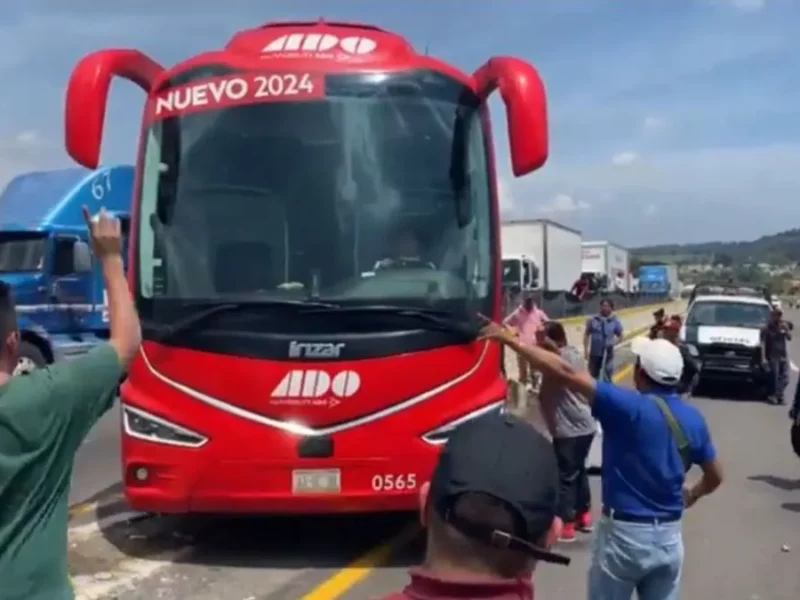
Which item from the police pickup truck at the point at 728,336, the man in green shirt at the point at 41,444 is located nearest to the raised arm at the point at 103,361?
the man in green shirt at the point at 41,444

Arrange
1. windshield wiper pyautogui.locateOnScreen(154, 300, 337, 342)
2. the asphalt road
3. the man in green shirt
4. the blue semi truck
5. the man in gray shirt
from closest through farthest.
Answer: the man in green shirt < the asphalt road < windshield wiper pyautogui.locateOnScreen(154, 300, 337, 342) < the man in gray shirt < the blue semi truck

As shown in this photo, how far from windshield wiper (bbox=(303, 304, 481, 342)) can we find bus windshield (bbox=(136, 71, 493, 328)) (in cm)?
10

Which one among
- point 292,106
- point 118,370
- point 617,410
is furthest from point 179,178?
point 118,370

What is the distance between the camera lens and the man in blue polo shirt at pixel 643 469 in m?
4.91

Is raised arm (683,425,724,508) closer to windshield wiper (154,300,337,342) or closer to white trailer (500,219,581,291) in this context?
windshield wiper (154,300,337,342)

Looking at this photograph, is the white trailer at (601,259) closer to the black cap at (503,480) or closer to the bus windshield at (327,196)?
the bus windshield at (327,196)

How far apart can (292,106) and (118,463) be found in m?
5.84

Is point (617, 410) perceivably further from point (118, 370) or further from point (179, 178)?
point (179, 178)

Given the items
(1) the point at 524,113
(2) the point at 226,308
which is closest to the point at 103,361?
(2) the point at 226,308

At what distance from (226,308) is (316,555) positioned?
185cm

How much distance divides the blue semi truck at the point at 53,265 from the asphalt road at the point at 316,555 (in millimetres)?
7213

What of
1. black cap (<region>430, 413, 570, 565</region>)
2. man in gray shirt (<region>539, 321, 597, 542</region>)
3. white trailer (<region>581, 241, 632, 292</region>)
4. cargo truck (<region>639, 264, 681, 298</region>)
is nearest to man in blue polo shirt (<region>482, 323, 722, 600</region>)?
black cap (<region>430, 413, 570, 565</region>)

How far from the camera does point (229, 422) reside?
24.7 ft

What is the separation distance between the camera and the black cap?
2.10m
